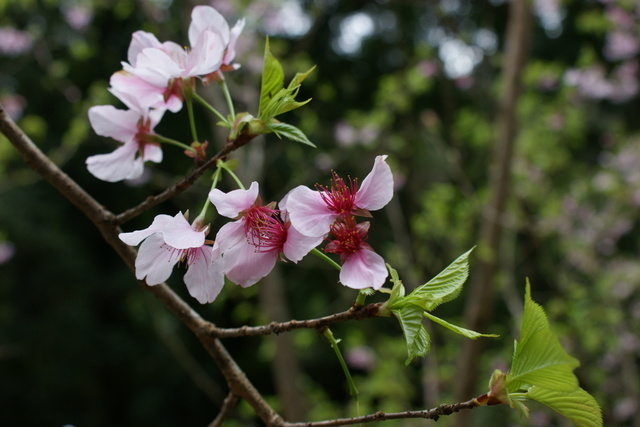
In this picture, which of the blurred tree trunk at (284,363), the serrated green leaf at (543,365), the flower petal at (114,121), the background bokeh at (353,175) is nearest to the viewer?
the serrated green leaf at (543,365)

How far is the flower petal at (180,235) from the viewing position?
43 centimetres

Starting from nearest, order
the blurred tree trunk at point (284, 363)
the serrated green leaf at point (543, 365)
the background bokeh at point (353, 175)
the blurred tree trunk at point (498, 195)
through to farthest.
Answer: the serrated green leaf at point (543, 365) < the blurred tree trunk at point (498, 195) < the blurred tree trunk at point (284, 363) < the background bokeh at point (353, 175)

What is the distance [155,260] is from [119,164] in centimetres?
16

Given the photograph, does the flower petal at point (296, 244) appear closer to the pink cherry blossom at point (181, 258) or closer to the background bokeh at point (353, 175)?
the pink cherry blossom at point (181, 258)

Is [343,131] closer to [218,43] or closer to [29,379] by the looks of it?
[218,43]

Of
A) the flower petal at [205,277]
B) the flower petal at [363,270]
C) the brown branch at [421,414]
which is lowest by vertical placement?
the brown branch at [421,414]

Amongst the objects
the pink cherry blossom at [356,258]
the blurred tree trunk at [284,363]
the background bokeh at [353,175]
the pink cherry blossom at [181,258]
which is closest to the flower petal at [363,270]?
the pink cherry blossom at [356,258]

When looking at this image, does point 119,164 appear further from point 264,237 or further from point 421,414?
point 421,414

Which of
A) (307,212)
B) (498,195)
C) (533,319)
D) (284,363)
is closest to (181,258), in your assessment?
(307,212)

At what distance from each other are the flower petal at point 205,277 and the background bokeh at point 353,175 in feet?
5.20

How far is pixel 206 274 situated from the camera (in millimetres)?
475

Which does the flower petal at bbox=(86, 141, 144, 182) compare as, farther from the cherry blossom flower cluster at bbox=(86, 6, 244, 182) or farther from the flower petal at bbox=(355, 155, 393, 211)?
the flower petal at bbox=(355, 155, 393, 211)

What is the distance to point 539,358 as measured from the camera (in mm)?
379

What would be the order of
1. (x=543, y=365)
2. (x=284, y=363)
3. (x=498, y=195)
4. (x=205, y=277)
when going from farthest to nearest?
(x=284, y=363)
(x=498, y=195)
(x=205, y=277)
(x=543, y=365)
